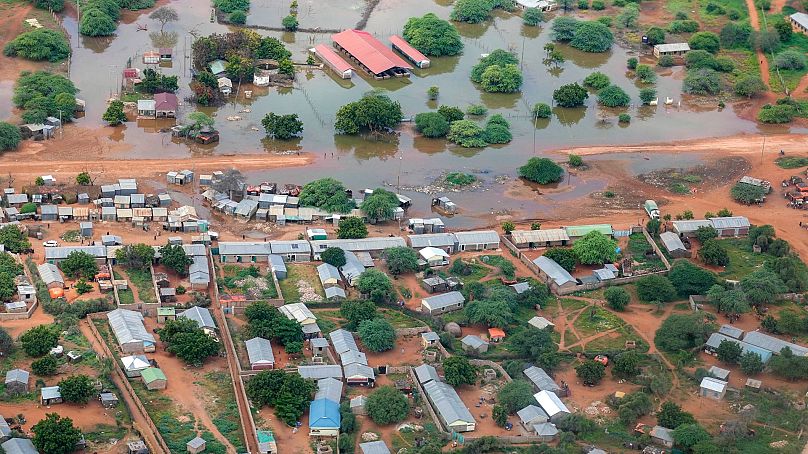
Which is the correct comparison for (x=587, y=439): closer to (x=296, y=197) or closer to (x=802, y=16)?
(x=296, y=197)

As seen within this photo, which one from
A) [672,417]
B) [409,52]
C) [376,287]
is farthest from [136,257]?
[409,52]

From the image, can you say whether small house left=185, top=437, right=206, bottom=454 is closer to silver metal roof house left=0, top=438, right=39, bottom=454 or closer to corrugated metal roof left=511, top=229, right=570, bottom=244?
silver metal roof house left=0, top=438, right=39, bottom=454

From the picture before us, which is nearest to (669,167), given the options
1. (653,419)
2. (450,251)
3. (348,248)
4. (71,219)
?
(450,251)

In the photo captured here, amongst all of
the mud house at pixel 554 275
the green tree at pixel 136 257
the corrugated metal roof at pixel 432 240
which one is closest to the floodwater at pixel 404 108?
the corrugated metal roof at pixel 432 240

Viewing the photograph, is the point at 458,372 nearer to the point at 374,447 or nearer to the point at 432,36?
the point at 374,447

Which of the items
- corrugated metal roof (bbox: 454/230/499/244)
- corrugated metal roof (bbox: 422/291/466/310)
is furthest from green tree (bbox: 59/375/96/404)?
corrugated metal roof (bbox: 454/230/499/244)
